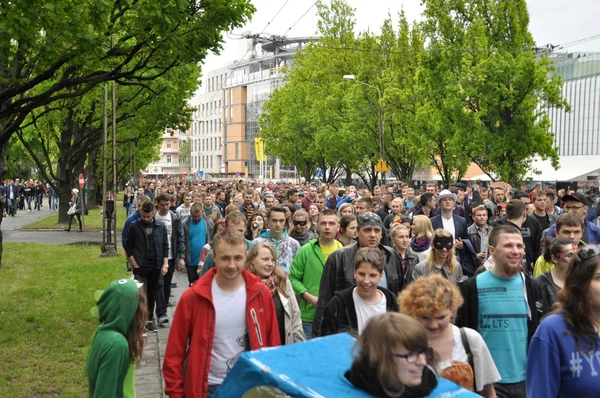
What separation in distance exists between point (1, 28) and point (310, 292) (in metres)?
6.22

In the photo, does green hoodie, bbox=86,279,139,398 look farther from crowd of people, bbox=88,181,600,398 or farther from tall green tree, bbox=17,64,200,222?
tall green tree, bbox=17,64,200,222

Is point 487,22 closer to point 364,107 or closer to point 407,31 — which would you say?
point 407,31

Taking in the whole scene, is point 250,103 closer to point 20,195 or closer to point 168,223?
point 20,195

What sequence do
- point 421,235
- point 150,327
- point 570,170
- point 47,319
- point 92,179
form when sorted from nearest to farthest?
point 421,235 → point 150,327 → point 47,319 → point 92,179 → point 570,170

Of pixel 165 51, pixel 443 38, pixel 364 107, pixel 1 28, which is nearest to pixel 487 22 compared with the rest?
pixel 443 38

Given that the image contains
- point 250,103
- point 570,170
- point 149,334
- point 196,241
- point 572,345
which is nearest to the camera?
point 572,345

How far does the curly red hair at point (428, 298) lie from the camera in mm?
3975

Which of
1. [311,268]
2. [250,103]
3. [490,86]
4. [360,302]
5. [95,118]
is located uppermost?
[250,103]

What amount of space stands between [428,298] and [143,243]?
6745mm

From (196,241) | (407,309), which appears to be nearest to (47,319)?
(196,241)

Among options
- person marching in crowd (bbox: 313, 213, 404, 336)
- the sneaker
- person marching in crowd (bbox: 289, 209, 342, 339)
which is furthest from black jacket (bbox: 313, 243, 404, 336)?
the sneaker

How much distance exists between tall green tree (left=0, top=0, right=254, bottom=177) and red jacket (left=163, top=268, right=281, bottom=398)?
7.41 meters

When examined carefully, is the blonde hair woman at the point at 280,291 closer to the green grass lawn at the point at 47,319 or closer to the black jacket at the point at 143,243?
the green grass lawn at the point at 47,319

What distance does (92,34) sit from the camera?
39.1ft
